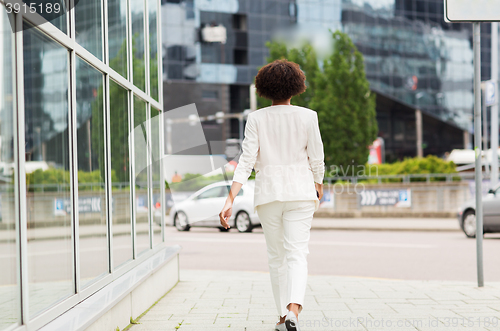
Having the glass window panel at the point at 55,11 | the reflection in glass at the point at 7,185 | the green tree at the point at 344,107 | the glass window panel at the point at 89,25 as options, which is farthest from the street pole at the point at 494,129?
the reflection in glass at the point at 7,185

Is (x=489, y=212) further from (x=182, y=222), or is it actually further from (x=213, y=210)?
(x=182, y=222)

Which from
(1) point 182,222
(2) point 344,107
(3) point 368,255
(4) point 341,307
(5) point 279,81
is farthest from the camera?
(2) point 344,107

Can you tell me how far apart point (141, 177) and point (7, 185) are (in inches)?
123

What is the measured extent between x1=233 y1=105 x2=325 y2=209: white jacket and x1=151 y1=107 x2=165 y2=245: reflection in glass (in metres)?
2.52

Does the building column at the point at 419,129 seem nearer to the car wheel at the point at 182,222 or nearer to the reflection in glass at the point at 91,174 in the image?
the car wheel at the point at 182,222

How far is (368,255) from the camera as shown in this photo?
11.1 metres

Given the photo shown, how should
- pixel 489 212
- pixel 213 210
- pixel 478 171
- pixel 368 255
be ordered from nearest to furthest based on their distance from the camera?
pixel 478 171
pixel 368 255
pixel 489 212
pixel 213 210

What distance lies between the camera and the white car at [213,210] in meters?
16.8

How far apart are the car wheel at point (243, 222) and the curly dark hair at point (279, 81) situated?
1293 cm

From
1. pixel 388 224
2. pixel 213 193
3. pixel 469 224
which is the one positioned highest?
pixel 213 193

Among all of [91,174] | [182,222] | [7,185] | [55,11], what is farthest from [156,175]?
[182,222]

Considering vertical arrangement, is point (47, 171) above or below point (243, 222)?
above

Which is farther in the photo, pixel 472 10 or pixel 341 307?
pixel 472 10

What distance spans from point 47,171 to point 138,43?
287 centimetres
